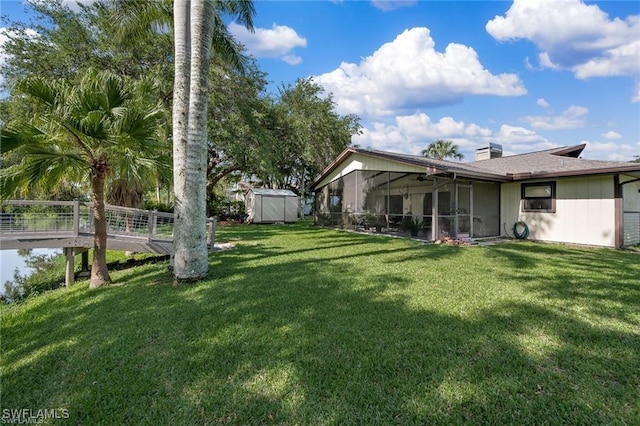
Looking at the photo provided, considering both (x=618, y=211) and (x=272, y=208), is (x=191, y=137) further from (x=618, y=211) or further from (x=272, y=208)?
(x=272, y=208)

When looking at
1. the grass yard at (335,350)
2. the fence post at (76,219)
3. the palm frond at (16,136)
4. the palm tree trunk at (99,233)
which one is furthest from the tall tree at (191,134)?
the fence post at (76,219)

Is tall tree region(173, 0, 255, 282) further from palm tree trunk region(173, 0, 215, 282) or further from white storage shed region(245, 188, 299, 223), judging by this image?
white storage shed region(245, 188, 299, 223)

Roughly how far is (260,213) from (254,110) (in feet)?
21.3

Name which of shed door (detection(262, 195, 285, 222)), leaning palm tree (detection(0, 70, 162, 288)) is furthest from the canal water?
shed door (detection(262, 195, 285, 222))

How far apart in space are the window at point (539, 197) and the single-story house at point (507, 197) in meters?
0.03

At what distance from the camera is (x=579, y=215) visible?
9914 millimetres

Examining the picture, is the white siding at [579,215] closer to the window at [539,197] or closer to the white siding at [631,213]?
the window at [539,197]

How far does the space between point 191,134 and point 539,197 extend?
11439mm

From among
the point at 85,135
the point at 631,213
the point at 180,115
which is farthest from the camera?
the point at 631,213

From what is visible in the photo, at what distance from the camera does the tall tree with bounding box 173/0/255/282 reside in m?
5.37

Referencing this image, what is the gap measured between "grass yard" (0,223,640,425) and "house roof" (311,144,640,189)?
4680 mm

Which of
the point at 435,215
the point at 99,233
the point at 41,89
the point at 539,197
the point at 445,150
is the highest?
the point at 445,150

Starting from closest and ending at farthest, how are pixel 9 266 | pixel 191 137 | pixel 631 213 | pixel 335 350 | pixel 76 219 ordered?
pixel 335 350 < pixel 191 137 < pixel 76 219 < pixel 9 266 < pixel 631 213

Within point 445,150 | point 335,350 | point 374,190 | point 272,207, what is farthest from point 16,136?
point 445,150
